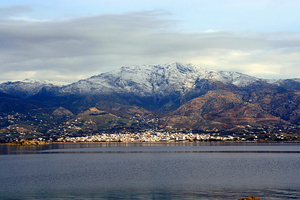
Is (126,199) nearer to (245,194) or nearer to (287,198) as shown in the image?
(245,194)

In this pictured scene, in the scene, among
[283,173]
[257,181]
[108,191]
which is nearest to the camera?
[108,191]

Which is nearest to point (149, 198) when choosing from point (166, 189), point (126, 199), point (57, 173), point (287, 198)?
point (126, 199)

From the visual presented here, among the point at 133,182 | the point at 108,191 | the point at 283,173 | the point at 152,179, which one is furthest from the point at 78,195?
the point at 283,173

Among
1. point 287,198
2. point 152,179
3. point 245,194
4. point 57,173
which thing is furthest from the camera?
point 57,173

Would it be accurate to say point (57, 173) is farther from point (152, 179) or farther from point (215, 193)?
point (215, 193)

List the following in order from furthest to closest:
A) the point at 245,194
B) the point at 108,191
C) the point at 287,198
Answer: the point at 108,191, the point at 245,194, the point at 287,198

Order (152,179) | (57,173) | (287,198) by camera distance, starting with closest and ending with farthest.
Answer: (287,198) < (152,179) < (57,173)

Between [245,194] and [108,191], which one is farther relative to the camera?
[108,191]

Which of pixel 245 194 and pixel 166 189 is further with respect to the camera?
pixel 166 189
